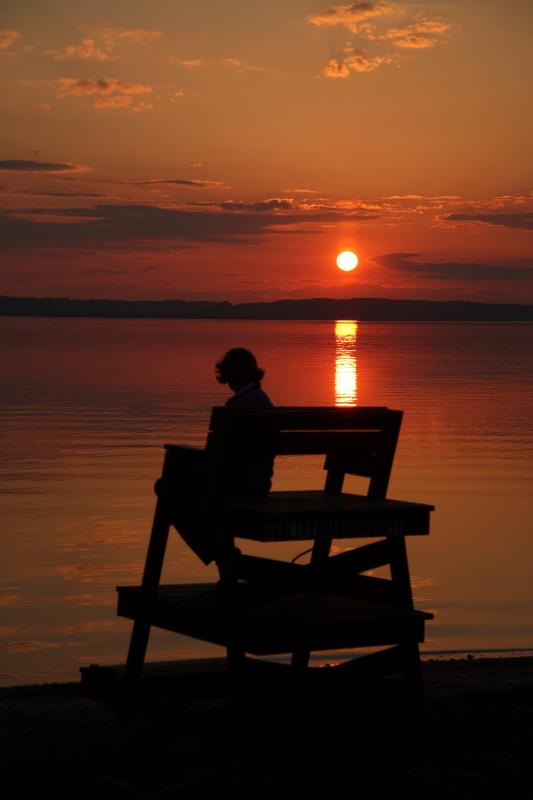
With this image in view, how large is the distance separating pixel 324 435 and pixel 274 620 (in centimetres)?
110

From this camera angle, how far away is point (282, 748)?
674cm

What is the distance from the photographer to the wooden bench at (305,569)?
6938mm

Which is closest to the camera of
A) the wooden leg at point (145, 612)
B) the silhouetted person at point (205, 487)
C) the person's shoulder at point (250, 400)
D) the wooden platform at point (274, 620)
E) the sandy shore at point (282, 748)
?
the sandy shore at point (282, 748)

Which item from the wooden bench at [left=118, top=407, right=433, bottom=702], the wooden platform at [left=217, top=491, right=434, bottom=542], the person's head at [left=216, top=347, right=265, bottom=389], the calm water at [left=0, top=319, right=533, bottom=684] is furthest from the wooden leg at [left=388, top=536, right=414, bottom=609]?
the calm water at [left=0, top=319, right=533, bottom=684]

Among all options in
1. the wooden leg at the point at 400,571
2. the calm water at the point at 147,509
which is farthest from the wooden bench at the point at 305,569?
the calm water at the point at 147,509

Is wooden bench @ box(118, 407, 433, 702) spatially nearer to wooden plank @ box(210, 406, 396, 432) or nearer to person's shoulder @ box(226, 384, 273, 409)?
wooden plank @ box(210, 406, 396, 432)

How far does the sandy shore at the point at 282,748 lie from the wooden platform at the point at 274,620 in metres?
0.34

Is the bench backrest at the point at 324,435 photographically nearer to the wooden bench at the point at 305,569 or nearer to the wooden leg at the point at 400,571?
the wooden bench at the point at 305,569

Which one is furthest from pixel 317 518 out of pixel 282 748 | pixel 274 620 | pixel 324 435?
pixel 282 748

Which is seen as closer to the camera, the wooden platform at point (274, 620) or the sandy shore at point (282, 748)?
the sandy shore at point (282, 748)

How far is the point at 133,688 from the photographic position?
24.7 ft

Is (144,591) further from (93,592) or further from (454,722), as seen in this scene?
(93,592)

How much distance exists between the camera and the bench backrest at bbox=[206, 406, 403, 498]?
7109mm

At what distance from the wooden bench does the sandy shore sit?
0.95ft
